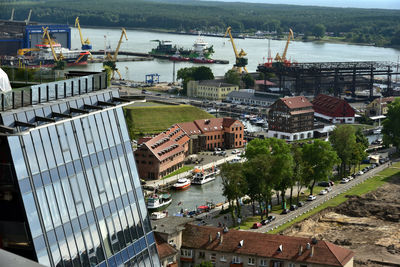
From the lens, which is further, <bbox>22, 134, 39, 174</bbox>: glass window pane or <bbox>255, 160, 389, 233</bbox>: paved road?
<bbox>255, 160, 389, 233</bbox>: paved road

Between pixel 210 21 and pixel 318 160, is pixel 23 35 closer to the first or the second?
pixel 318 160

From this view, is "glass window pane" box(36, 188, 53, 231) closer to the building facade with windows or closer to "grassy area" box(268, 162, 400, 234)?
"grassy area" box(268, 162, 400, 234)

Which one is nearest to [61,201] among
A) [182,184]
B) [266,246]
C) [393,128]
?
[266,246]

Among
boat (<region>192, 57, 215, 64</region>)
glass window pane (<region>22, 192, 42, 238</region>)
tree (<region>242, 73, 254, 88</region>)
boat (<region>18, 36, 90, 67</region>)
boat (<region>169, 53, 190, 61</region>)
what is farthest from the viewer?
boat (<region>169, 53, 190, 61</region>)

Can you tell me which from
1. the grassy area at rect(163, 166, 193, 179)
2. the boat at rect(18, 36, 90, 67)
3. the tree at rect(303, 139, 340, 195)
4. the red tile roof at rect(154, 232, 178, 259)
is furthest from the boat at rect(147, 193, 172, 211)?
the boat at rect(18, 36, 90, 67)

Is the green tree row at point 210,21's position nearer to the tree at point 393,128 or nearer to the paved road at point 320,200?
the tree at point 393,128

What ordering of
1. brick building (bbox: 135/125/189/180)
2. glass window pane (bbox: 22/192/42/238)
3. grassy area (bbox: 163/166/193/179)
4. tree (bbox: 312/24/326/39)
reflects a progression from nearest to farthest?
glass window pane (bbox: 22/192/42/238)
brick building (bbox: 135/125/189/180)
grassy area (bbox: 163/166/193/179)
tree (bbox: 312/24/326/39)
